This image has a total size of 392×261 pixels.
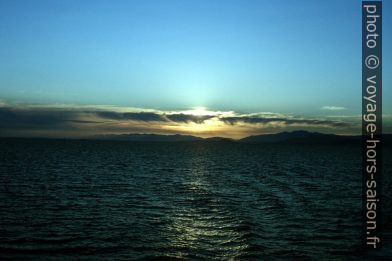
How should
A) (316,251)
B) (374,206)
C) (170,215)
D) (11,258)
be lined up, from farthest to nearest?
(374,206) → (170,215) → (316,251) → (11,258)

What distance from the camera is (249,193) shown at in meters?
41.3

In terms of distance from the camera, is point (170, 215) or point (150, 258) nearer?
point (150, 258)

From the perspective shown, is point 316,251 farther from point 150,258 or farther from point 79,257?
point 79,257

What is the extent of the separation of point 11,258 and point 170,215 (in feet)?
41.3

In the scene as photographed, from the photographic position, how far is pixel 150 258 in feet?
59.9

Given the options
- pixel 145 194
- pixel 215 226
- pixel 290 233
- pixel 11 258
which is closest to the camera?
pixel 11 258

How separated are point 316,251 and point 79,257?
11791 mm

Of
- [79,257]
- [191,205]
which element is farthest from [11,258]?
[191,205]

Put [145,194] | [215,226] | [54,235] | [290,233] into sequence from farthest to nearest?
1. [145,194]
2. [215,226]
3. [290,233]
4. [54,235]

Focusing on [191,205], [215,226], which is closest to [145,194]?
[191,205]

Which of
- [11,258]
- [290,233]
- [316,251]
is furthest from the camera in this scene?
[290,233]

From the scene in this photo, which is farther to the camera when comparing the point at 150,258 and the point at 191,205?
the point at 191,205

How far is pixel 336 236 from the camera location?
22.3 m

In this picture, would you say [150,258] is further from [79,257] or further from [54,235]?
[54,235]
